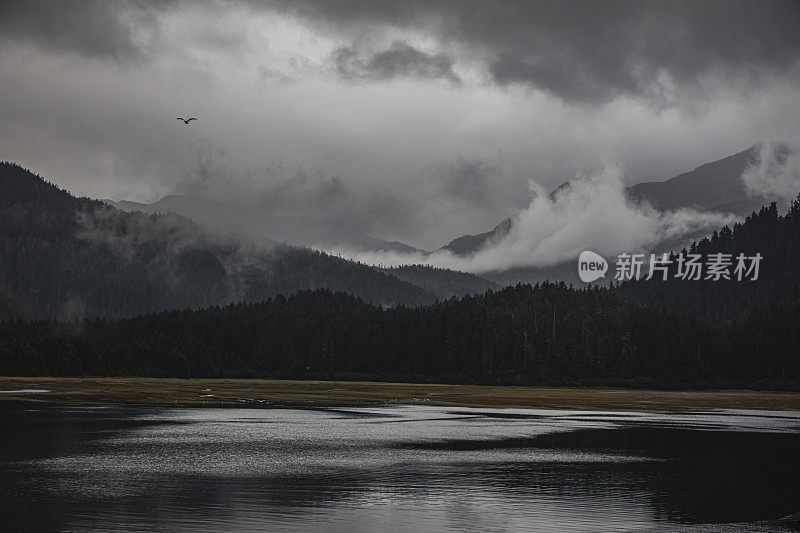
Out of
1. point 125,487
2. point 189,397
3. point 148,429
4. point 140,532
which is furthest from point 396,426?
point 189,397

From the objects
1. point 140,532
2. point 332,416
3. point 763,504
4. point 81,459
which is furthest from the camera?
point 332,416

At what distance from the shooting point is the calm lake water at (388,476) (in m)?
38.0

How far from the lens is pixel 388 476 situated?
51.1m

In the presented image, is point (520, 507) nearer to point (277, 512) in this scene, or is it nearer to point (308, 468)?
point (277, 512)

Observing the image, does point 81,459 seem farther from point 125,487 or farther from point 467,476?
point 467,476

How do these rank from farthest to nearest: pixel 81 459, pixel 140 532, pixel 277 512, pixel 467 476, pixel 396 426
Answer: pixel 396 426, pixel 81 459, pixel 467 476, pixel 277 512, pixel 140 532

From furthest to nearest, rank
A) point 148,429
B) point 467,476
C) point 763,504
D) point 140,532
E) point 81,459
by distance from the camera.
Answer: point 148,429 < point 81,459 < point 467,476 < point 763,504 < point 140,532

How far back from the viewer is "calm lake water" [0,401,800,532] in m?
38.0

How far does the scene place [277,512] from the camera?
128 feet

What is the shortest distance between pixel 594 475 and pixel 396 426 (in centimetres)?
3743

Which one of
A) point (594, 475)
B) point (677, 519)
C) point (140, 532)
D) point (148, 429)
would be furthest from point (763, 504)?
point (148, 429)

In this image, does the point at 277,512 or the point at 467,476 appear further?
the point at 467,476

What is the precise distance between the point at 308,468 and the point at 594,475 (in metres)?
17.9

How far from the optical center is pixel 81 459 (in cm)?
5575
